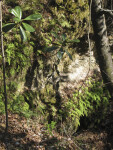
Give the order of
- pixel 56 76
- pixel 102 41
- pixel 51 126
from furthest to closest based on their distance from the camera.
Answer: pixel 56 76 → pixel 51 126 → pixel 102 41

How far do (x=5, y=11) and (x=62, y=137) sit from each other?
322 cm

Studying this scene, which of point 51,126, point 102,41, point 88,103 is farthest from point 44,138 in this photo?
point 102,41

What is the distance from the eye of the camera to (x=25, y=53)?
129 inches

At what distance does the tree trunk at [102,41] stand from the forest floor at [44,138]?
5.52 ft

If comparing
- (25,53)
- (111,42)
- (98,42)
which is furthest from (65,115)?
(111,42)

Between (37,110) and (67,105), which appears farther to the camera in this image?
(67,105)

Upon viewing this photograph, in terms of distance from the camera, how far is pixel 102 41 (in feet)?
7.63

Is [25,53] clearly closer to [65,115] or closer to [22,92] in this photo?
[22,92]

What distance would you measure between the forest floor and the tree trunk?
5.52 feet

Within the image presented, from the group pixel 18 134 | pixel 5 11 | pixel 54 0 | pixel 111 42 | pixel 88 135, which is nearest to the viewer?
pixel 18 134

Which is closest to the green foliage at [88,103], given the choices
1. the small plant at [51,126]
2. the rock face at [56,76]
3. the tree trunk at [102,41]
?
the rock face at [56,76]

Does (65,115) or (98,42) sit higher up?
(98,42)

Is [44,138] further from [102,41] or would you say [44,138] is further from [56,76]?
[102,41]

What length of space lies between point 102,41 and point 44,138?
240 centimetres
